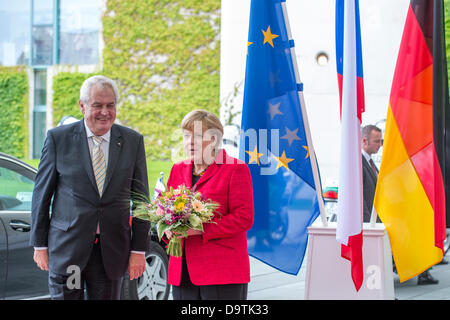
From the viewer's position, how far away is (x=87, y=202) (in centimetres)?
383

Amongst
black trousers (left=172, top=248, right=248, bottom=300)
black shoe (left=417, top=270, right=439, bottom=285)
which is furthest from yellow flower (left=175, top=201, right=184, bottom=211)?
black shoe (left=417, top=270, right=439, bottom=285)

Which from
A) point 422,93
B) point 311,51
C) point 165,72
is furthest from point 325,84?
point 422,93

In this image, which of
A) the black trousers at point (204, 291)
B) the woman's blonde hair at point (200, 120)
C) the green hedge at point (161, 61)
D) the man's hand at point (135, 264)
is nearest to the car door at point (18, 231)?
the man's hand at point (135, 264)

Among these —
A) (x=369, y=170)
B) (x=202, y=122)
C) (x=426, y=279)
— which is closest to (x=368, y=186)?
(x=369, y=170)

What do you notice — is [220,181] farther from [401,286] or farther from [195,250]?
[401,286]

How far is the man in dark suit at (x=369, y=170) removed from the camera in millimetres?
7023

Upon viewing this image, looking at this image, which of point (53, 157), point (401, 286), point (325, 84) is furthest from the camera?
point (325, 84)

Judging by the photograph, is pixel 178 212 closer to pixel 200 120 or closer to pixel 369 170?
pixel 200 120

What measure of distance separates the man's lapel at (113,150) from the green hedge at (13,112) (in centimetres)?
2003

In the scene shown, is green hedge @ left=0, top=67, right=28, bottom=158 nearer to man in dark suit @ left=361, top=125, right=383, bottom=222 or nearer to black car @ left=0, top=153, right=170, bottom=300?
man in dark suit @ left=361, top=125, right=383, bottom=222

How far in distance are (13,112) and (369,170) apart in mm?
18252
